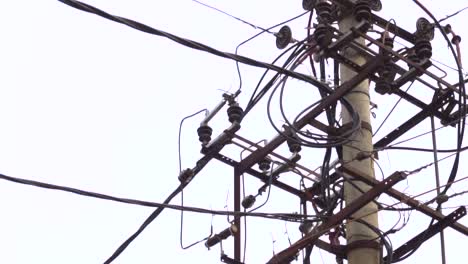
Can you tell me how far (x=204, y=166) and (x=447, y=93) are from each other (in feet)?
9.44

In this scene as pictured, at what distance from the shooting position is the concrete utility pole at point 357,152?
10773 mm

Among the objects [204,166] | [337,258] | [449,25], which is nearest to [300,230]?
[337,258]

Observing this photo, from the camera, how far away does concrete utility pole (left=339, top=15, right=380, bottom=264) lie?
1077 centimetres

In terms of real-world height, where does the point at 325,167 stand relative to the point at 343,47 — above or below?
below

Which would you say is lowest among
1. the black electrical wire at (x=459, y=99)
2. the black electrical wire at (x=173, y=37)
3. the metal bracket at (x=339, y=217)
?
the metal bracket at (x=339, y=217)

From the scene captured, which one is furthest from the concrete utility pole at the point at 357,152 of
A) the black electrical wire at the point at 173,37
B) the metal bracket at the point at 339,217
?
the black electrical wire at the point at 173,37

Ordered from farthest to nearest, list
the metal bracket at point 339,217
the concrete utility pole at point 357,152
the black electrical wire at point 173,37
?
the concrete utility pole at point 357,152, the metal bracket at point 339,217, the black electrical wire at point 173,37

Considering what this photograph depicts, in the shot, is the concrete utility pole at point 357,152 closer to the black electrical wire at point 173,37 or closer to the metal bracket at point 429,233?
the metal bracket at point 429,233

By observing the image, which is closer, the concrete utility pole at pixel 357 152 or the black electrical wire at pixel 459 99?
the concrete utility pole at pixel 357 152

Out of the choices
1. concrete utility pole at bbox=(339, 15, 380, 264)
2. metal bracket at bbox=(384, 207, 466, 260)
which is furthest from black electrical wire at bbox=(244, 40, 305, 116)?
metal bracket at bbox=(384, 207, 466, 260)

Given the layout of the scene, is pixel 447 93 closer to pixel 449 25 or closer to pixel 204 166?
pixel 449 25

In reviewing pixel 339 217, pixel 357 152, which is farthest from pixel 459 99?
pixel 339 217

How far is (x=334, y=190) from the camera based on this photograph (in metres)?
11.7

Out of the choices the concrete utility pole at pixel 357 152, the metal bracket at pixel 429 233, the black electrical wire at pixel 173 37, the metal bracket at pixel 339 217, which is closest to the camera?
the black electrical wire at pixel 173 37
